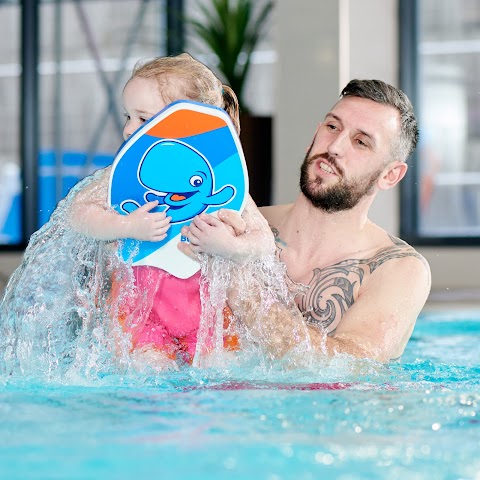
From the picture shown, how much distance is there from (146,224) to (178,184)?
0.22 m

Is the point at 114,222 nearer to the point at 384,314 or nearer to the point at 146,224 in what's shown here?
the point at 146,224

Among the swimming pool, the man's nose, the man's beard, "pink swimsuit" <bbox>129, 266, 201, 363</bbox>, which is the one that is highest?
the man's nose

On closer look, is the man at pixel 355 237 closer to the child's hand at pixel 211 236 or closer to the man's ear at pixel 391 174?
the man's ear at pixel 391 174

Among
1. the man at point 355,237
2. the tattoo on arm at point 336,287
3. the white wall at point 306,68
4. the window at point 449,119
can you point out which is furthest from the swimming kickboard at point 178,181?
the window at point 449,119

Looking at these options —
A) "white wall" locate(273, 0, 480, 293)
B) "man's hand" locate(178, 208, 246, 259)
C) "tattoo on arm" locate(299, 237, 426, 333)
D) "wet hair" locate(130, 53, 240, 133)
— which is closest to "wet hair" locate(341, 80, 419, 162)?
"tattoo on arm" locate(299, 237, 426, 333)

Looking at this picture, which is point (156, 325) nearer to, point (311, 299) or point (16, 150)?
point (311, 299)

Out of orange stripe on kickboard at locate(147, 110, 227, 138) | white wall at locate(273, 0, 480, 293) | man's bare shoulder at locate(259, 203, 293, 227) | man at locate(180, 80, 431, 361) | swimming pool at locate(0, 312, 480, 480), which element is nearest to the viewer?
swimming pool at locate(0, 312, 480, 480)

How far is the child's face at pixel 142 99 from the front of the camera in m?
2.44

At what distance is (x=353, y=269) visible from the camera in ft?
9.72

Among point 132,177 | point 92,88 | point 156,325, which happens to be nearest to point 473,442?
point 156,325

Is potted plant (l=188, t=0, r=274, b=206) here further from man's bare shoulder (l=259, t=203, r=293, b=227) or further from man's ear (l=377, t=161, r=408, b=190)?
man's ear (l=377, t=161, r=408, b=190)

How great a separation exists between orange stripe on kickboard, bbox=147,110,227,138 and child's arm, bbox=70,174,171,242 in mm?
189

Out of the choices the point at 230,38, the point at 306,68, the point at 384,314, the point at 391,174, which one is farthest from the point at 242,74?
→ the point at 384,314

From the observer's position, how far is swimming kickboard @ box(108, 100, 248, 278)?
249cm
